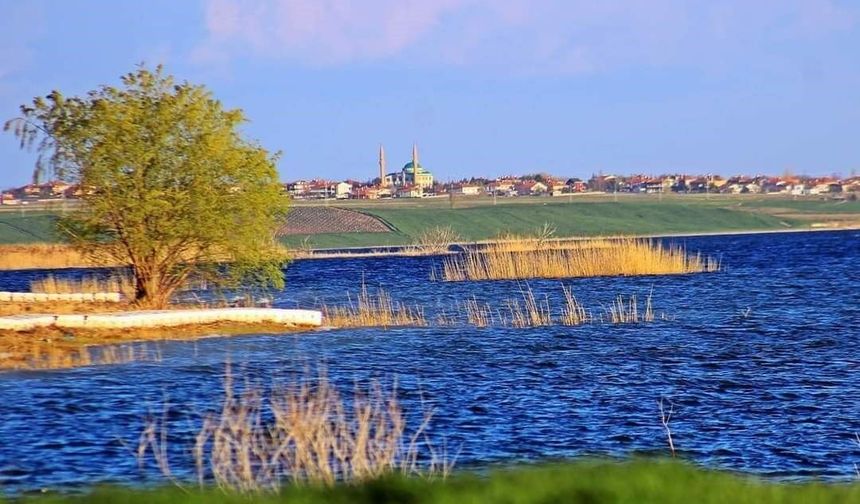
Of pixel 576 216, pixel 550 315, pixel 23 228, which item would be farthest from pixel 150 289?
pixel 576 216

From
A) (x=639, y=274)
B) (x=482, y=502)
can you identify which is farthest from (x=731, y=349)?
(x=639, y=274)

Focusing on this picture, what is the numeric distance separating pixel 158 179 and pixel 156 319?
14.7 feet

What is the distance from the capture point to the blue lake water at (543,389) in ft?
53.2

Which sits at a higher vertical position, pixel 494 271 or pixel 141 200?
pixel 141 200

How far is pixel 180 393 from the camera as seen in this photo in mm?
21031

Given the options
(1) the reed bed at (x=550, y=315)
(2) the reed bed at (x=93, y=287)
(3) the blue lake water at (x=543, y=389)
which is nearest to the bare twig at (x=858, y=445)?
(3) the blue lake water at (x=543, y=389)

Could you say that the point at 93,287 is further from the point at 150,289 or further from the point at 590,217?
the point at 590,217

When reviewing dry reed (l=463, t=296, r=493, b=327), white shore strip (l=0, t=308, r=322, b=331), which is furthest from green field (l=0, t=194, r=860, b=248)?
white shore strip (l=0, t=308, r=322, b=331)

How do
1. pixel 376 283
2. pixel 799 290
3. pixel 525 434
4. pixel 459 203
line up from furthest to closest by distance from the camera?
Answer: pixel 459 203
pixel 376 283
pixel 799 290
pixel 525 434

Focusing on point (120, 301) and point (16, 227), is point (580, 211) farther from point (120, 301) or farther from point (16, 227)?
point (120, 301)

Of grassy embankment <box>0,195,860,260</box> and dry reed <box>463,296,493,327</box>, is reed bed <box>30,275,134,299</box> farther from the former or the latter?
grassy embankment <box>0,195,860,260</box>

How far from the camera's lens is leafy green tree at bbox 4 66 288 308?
31656 millimetres

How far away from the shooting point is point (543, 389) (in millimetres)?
22344

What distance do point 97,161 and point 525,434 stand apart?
17.3 m
